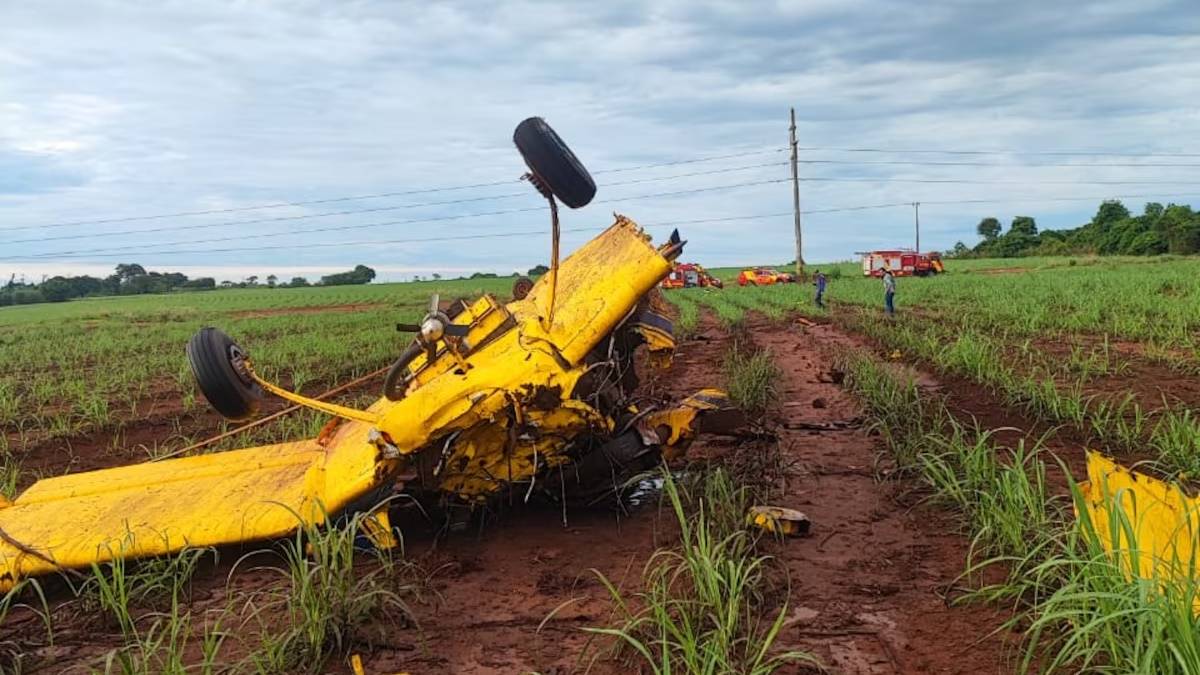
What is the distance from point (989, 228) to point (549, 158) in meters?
77.6

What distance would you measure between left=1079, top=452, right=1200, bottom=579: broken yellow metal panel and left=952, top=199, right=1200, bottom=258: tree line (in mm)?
44869

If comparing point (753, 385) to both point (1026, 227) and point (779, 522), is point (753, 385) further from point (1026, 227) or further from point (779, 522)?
point (1026, 227)

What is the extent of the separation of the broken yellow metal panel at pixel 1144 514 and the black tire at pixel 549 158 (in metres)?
2.01

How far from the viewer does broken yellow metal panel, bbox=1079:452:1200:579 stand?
2.07 m

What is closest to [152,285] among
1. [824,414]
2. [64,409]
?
[64,409]

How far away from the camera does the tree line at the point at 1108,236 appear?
40531mm

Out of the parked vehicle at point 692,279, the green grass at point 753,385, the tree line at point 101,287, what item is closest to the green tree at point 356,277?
the tree line at point 101,287

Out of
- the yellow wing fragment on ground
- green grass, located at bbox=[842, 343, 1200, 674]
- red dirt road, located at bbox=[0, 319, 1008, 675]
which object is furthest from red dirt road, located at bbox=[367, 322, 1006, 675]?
the yellow wing fragment on ground

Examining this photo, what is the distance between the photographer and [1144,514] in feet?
7.57

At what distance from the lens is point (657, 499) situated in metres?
4.17

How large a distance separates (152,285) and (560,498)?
63.6 m

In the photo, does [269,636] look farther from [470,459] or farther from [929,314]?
[929,314]

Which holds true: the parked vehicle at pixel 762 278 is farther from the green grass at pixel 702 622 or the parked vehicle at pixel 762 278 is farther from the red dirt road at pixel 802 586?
the green grass at pixel 702 622

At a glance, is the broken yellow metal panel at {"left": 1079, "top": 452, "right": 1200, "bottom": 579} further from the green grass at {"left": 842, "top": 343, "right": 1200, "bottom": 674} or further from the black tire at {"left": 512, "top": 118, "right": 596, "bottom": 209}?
the black tire at {"left": 512, "top": 118, "right": 596, "bottom": 209}
